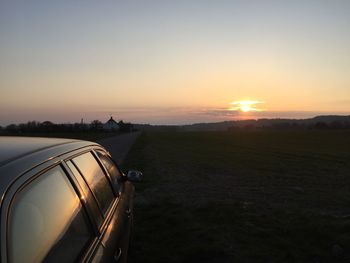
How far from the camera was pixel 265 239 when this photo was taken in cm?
648

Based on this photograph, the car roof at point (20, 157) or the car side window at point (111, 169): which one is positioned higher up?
the car roof at point (20, 157)

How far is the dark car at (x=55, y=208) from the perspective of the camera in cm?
189

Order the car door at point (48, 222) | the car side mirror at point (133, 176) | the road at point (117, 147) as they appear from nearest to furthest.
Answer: the car door at point (48, 222) < the car side mirror at point (133, 176) < the road at point (117, 147)

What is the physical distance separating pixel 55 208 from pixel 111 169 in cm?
243

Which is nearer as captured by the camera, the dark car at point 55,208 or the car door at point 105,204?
the dark car at point 55,208

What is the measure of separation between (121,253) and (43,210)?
4.45ft

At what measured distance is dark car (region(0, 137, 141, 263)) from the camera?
1891 millimetres

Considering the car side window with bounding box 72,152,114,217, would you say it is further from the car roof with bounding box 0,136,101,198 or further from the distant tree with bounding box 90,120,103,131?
the distant tree with bounding box 90,120,103,131

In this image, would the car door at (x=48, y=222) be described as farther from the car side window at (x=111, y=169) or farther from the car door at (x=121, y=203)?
the car side window at (x=111, y=169)

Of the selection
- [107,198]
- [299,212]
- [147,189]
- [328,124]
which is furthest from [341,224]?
[328,124]

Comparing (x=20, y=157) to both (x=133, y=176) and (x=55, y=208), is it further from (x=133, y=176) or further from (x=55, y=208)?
(x=133, y=176)

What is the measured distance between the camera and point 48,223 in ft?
7.43

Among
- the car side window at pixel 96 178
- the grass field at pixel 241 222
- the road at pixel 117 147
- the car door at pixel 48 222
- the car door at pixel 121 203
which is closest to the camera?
the car door at pixel 48 222

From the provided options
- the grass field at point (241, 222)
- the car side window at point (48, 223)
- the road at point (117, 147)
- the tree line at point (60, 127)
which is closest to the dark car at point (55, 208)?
the car side window at point (48, 223)
